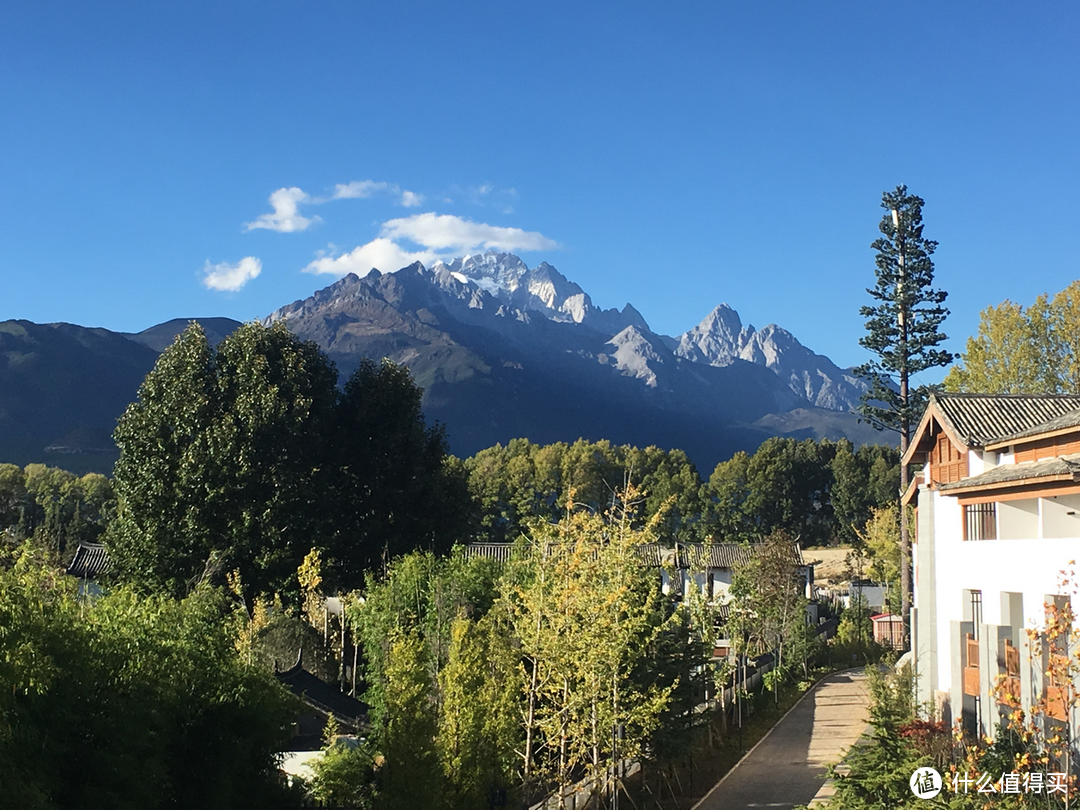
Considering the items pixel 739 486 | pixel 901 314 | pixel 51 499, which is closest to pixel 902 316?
pixel 901 314

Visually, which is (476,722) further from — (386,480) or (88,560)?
(88,560)

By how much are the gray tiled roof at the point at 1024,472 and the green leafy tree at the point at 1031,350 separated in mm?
17284

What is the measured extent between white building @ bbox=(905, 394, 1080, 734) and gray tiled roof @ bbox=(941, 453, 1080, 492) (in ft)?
0.10

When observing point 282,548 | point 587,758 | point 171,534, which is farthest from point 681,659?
point 171,534

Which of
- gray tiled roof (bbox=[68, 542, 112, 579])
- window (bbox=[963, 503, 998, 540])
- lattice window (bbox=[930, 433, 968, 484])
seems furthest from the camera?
gray tiled roof (bbox=[68, 542, 112, 579])

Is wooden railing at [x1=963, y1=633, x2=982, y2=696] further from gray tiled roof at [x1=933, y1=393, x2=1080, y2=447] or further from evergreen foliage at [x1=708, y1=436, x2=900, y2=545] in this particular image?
evergreen foliage at [x1=708, y1=436, x2=900, y2=545]

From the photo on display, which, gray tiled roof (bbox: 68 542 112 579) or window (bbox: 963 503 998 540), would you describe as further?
gray tiled roof (bbox: 68 542 112 579)

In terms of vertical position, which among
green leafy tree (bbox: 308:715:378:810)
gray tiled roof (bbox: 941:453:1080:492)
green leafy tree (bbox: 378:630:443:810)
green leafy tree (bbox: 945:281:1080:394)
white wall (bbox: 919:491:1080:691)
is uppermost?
green leafy tree (bbox: 945:281:1080:394)

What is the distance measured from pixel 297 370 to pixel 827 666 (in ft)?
62.9

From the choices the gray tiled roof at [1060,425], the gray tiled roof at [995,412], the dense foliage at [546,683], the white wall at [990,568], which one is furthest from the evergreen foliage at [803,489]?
the dense foliage at [546,683]

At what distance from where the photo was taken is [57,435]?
147250 mm

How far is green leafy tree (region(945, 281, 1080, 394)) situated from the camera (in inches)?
1217

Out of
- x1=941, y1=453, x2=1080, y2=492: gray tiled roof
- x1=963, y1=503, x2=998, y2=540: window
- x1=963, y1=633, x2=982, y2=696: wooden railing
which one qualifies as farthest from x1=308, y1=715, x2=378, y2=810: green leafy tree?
x1=963, y1=503, x2=998, y2=540: window

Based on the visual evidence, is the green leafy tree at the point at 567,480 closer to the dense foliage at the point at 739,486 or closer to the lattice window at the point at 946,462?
the dense foliage at the point at 739,486
